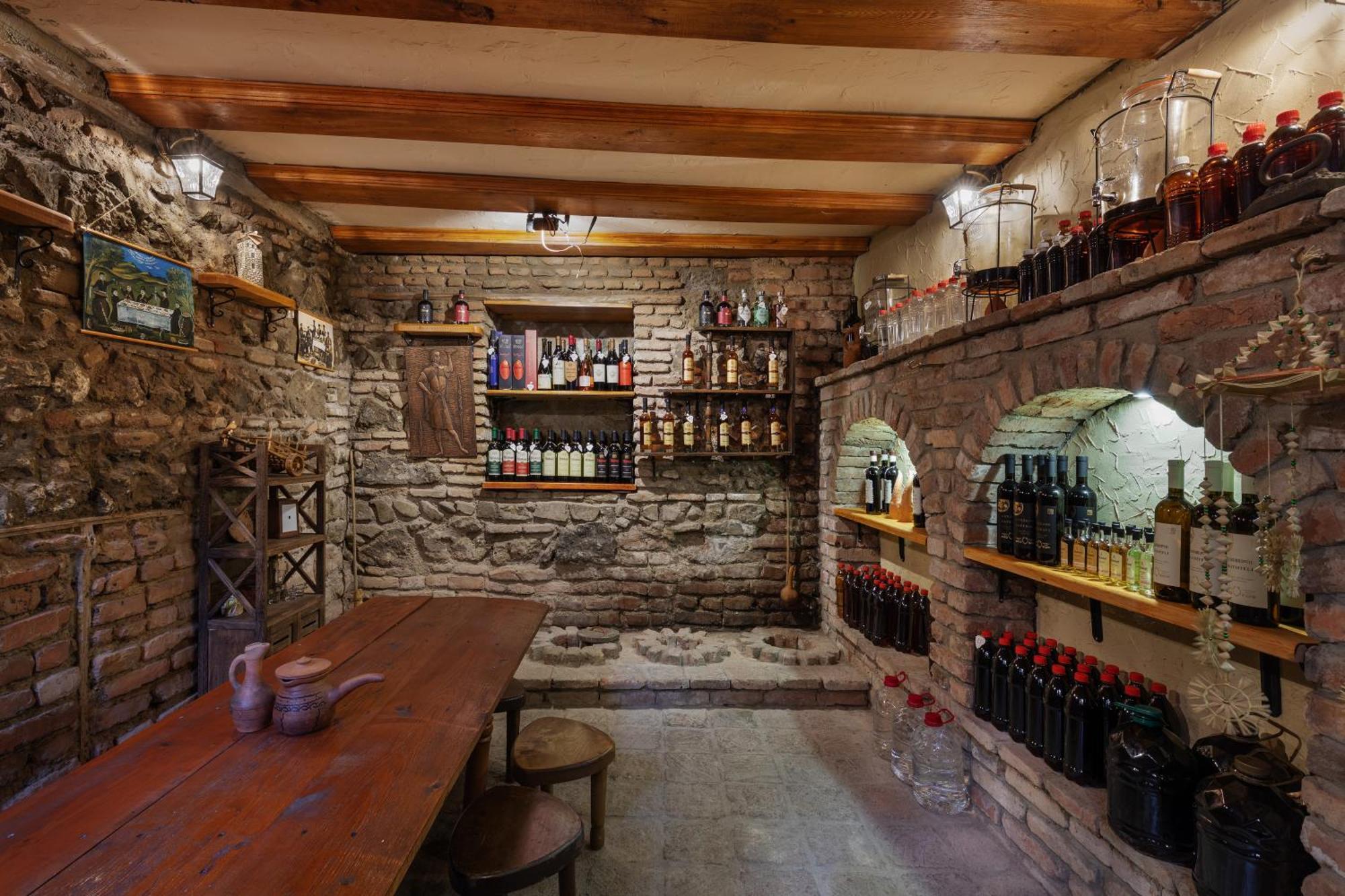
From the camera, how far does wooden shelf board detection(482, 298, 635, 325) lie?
4176 mm

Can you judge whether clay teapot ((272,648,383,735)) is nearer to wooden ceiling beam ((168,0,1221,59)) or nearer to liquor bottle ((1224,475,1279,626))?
wooden ceiling beam ((168,0,1221,59))

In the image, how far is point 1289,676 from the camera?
1.53 metres

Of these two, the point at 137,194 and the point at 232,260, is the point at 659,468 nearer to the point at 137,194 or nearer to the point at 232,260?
the point at 232,260

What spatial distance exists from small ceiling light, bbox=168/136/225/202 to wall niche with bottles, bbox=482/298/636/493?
5.49ft

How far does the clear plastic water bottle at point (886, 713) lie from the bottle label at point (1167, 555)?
1304 millimetres

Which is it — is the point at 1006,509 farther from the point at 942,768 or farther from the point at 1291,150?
the point at 1291,150

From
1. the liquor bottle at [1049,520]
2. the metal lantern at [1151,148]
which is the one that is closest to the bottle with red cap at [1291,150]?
the metal lantern at [1151,148]

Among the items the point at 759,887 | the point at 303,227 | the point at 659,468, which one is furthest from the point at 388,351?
the point at 759,887

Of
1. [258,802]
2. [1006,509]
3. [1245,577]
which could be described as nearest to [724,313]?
[1006,509]

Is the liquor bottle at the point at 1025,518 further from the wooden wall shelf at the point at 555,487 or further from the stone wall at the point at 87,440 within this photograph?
the stone wall at the point at 87,440

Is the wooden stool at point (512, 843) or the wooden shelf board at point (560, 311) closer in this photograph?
the wooden stool at point (512, 843)

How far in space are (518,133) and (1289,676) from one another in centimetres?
308

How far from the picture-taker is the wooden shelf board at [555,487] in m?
4.14

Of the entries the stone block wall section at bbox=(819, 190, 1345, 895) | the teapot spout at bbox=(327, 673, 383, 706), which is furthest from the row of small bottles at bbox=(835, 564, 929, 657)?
the teapot spout at bbox=(327, 673, 383, 706)
